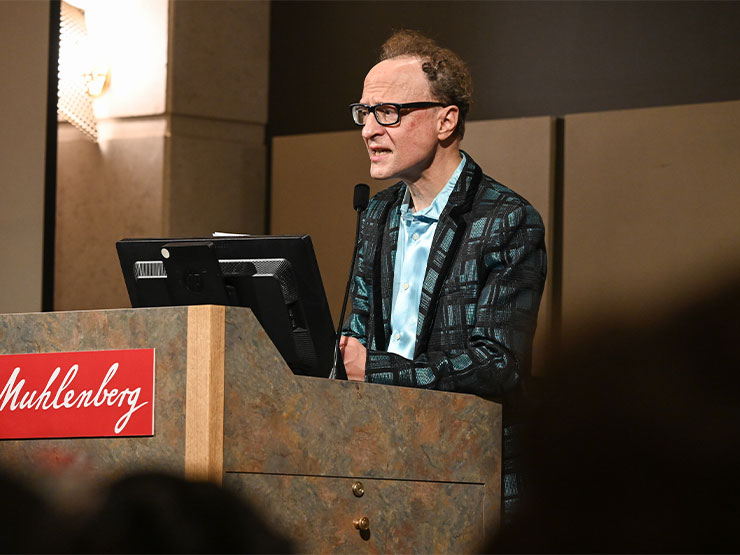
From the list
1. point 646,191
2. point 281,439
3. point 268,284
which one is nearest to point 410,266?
point 268,284

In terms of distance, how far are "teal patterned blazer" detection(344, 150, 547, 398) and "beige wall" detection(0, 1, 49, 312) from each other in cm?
191

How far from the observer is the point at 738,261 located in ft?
1.34

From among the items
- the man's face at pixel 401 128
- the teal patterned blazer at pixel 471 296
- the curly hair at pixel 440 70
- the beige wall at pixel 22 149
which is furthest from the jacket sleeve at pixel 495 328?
the beige wall at pixel 22 149

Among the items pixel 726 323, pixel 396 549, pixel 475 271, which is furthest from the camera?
pixel 475 271

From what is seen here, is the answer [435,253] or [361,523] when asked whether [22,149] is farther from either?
[361,523]

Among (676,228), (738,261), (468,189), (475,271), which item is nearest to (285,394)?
(475,271)

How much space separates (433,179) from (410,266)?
0.23 meters

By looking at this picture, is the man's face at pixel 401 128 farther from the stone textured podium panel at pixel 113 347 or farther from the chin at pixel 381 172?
the stone textured podium panel at pixel 113 347

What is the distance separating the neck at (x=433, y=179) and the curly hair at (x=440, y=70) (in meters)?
0.09

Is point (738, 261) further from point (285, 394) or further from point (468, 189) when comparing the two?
point (468, 189)

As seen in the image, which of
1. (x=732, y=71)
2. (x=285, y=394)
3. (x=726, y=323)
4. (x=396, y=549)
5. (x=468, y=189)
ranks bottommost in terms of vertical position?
(x=396, y=549)

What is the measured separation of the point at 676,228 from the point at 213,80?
209 centimetres

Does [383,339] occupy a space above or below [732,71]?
below

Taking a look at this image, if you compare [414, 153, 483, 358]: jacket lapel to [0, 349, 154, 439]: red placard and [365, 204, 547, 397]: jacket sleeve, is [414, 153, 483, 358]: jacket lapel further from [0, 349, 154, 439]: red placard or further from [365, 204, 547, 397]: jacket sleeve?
[0, 349, 154, 439]: red placard
